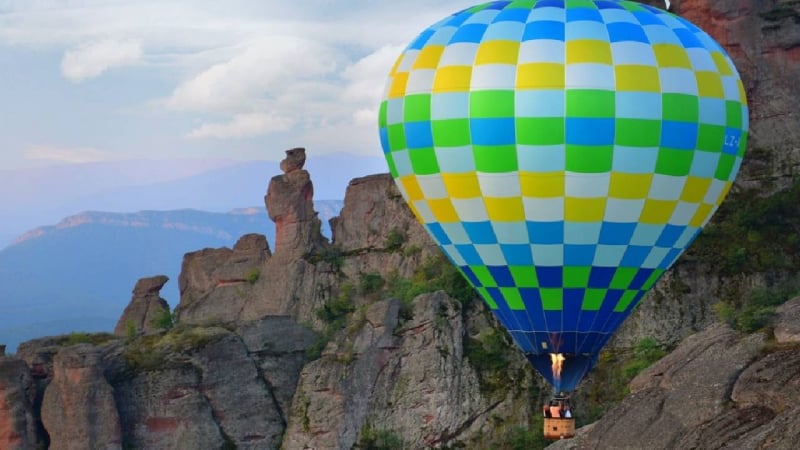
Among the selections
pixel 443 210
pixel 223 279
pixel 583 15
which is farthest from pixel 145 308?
pixel 583 15

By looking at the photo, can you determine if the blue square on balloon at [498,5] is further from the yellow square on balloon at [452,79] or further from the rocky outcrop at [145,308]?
the rocky outcrop at [145,308]

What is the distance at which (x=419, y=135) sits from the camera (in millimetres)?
31969

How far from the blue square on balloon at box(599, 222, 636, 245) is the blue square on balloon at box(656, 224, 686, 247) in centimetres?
68

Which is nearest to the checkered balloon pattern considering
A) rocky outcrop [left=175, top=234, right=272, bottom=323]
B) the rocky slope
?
the rocky slope

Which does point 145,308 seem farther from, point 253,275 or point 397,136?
point 397,136

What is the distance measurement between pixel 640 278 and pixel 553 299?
5.38ft

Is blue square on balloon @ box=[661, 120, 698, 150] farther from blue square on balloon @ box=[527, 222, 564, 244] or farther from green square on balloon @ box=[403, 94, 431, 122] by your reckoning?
green square on balloon @ box=[403, 94, 431, 122]

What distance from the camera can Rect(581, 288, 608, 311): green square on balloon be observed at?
31672mm

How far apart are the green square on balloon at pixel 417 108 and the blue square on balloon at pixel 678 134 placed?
3970 millimetres

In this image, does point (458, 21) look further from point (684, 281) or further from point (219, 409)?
point (219, 409)

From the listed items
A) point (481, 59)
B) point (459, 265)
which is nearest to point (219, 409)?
point (459, 265)

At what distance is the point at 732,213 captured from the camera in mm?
45938

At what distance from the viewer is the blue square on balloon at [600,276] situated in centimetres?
3162

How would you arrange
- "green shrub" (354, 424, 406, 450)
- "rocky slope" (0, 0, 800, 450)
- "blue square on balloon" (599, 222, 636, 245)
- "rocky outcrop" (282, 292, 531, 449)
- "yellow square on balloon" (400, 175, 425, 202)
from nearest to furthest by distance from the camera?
"blue square on balloon" (599, 222, 636, 245) < "yellow square on balloon" (400, 175, 425, 202) < "rocky slope" (0, 0, 800, 450) < "rocky outcrop" (282, 292, 531, 449) < "green shrub" (354, 424, 406, 450)
